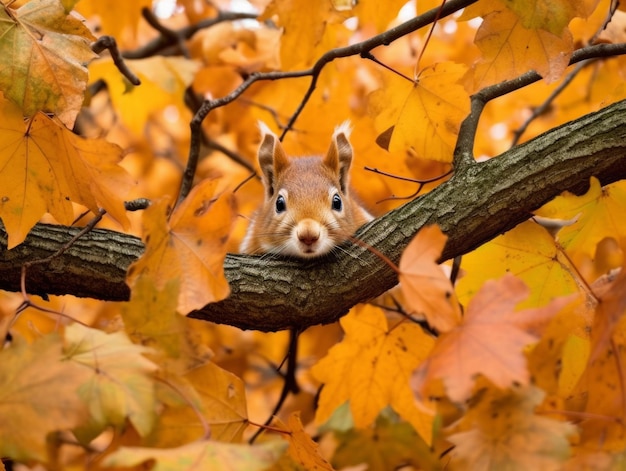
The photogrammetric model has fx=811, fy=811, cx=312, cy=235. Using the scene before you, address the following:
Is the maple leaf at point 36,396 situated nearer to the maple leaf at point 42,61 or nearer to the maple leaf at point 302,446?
the maple leaf at point 302,446

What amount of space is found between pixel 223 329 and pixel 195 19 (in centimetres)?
207

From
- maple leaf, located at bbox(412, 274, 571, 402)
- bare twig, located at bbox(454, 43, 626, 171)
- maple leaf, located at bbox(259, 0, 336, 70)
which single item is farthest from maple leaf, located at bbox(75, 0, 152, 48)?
maple leaf, located at bbox(412, 274, 571, 402)

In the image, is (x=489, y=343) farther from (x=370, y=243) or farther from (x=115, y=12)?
(x=115, y=12)

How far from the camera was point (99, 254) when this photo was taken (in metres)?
2.76

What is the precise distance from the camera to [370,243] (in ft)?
8.88

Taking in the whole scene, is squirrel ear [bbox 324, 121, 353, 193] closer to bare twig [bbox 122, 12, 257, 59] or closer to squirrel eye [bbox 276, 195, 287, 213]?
squirrel eye [bbox 276, 195, 287, 213]

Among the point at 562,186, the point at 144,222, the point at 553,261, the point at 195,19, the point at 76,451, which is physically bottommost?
the point at 144,222

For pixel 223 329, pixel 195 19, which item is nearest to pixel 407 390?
pixel 223 329

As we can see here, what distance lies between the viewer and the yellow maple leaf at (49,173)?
2.51 meters

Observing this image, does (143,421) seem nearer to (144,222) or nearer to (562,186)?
(144,222)

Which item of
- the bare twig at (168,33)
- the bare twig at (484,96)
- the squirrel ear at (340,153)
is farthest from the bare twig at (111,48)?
the bare twig at (168,33)

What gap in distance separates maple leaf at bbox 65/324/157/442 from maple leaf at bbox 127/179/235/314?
255 millimetres

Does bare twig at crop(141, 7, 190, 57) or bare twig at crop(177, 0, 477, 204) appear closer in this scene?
bare twig at crop(177, 0, 477, 204)

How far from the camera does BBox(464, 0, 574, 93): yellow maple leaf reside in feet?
7.97
